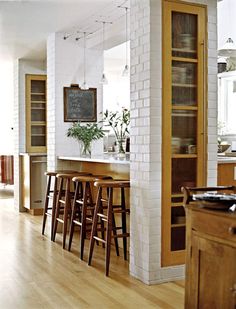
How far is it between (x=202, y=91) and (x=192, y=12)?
0.67 m

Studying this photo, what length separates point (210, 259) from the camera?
87.2 inches

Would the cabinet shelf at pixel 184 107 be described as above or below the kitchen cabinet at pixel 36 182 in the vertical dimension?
above

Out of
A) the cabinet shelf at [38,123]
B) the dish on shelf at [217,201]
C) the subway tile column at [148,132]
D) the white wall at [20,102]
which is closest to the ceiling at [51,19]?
the white wall at [20,102]

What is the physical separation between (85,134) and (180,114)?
7.67 ft

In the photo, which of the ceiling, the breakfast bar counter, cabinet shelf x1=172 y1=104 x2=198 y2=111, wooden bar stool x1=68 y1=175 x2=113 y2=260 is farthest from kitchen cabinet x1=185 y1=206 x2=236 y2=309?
the ceiling

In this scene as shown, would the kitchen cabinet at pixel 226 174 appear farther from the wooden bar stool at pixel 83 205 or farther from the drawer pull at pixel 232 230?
the drawer pull at pixel 232 230

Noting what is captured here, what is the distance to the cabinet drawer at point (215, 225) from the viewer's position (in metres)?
2.07

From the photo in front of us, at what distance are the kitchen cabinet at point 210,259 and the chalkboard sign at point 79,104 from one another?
4036 mm

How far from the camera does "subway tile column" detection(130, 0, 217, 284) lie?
3.75m

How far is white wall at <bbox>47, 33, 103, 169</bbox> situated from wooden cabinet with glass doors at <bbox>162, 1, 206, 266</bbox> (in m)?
2.54

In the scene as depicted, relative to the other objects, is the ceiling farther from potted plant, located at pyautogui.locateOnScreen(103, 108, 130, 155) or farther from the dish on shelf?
the dish on shelf

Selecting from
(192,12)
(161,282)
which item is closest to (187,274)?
(161,282)

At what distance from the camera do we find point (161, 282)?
12.4ft

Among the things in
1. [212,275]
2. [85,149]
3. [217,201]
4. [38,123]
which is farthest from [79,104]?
[212,275]
